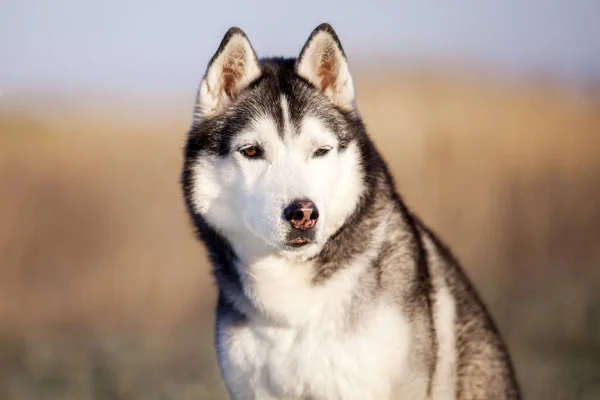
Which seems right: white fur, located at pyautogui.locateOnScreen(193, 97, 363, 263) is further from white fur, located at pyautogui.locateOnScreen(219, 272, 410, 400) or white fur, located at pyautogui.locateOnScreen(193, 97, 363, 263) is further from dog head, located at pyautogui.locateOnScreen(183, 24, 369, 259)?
white fur, located at pyautogui.locateOnScreen(219, 272, 410, 400)

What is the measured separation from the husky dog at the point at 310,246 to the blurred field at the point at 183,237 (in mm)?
4134

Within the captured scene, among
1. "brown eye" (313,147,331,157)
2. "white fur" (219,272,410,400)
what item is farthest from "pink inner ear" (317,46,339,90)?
"white fur" (219,272,410,400)

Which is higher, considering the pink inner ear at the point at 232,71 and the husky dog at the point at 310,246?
the pink inner ear at the point at 232,71

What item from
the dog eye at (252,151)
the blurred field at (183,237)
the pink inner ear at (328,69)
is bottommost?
the blurred field at (183,237)

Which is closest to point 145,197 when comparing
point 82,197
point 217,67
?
point 82,197

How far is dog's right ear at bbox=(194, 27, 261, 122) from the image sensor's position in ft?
12.5

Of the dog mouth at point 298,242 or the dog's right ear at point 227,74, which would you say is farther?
the dog's right ear at point 227,74

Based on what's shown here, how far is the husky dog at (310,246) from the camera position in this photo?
11.8 feet

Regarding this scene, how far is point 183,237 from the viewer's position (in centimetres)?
1020

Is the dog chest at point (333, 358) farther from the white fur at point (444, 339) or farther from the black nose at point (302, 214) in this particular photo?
the black nose at point (302, 214)

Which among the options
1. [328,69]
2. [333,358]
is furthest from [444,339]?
[328,69]

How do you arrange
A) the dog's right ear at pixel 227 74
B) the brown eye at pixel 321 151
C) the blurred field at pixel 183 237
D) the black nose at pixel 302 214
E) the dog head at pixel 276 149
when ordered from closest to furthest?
the black nose at pixel 302 214 → the dog head at pixel 276 149 → the brown eye at pixel 321 151 → the dog's right ear at pixel 227 74 → the blurred field at pixel 183 237

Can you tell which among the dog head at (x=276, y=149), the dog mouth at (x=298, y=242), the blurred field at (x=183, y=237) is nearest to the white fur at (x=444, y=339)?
the dog head at (x=276, y=149)

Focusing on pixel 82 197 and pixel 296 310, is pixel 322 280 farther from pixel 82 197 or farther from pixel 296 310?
pixel 82 197
